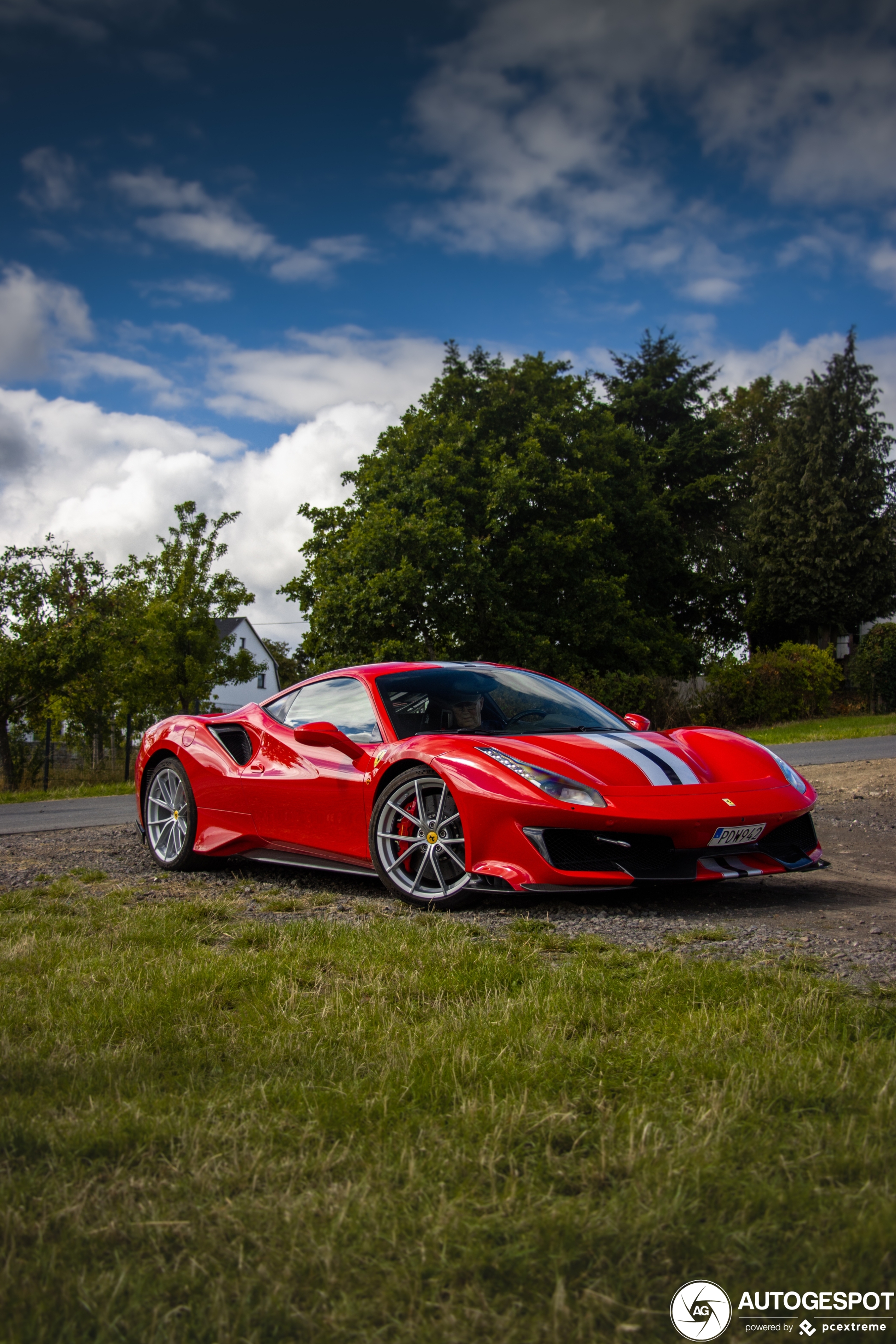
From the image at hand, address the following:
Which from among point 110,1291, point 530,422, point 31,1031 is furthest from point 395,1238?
point 530,422

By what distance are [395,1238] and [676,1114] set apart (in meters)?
0.75

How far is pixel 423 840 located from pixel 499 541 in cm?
2377

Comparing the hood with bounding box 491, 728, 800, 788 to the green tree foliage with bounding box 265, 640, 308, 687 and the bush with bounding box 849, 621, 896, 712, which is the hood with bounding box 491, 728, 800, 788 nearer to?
the bush with bounding box 849, 621, 896, 712

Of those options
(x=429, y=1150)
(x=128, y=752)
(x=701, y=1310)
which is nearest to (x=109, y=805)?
(x=128, y=752)

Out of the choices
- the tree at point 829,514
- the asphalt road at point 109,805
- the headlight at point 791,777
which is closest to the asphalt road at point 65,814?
the asphalt road at point 109,805

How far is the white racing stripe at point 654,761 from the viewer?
4797 mm

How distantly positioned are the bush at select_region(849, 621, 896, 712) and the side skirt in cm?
2446

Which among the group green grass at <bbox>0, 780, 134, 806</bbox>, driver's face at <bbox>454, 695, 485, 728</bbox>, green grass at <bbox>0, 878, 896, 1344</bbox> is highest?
driver's face at <bbox>454, 695, 485, 728</bbox>

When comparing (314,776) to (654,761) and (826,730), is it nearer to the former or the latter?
(654,761)

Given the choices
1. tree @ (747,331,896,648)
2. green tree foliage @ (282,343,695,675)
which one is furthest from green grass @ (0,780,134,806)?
tree @ (747,331,896,648)

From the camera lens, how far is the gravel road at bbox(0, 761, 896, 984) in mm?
3893

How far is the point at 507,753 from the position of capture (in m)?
4.80

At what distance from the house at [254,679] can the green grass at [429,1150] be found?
56625mm

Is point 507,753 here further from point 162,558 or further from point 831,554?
point 831,554
